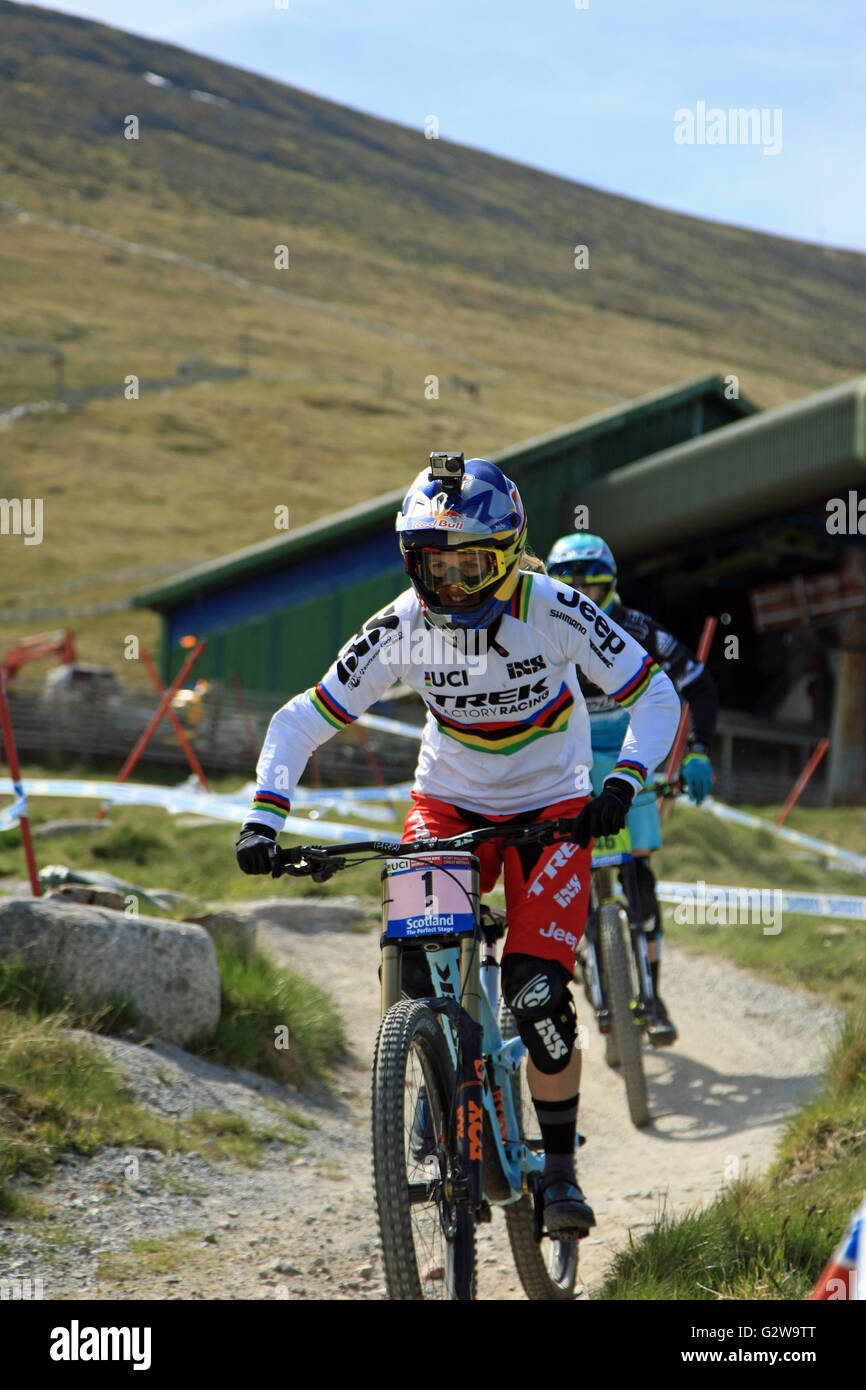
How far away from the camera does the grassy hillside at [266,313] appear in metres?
77.4

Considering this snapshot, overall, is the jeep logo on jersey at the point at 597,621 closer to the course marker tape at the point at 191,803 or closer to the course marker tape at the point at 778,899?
the course marker tape at the point at 778,899

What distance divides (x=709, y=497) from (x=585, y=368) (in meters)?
110

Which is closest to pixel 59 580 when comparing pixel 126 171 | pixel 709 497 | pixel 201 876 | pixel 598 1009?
pixel 709 497

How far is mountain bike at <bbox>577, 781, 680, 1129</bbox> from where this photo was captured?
7477 mm

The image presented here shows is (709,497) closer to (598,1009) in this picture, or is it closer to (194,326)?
(598,1009)

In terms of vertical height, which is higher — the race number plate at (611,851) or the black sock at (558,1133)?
the race number plate at (611,851)

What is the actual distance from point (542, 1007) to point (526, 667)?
1.12 metres

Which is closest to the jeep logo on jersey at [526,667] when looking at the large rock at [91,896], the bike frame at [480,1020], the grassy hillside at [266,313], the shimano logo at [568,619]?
the shimano logo at [568,619]

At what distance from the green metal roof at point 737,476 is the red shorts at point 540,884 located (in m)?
17.7

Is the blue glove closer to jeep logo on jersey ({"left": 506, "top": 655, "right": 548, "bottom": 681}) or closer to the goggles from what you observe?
jeep logo on jersey ({"left": 506, "top": 655, "right": 548, "bottom": 681})

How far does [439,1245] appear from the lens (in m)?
3.99

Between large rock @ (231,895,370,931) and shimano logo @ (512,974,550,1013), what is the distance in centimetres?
681
